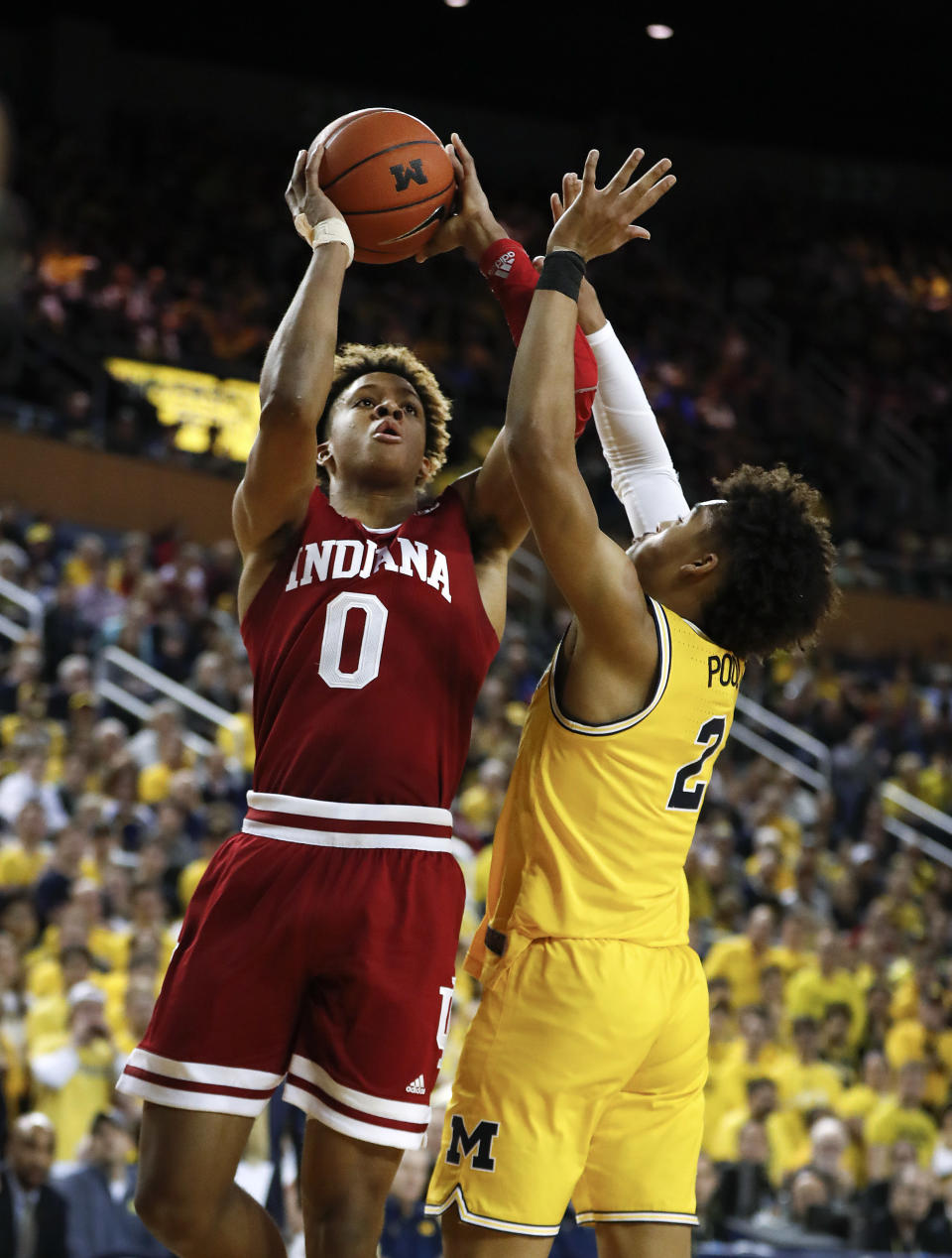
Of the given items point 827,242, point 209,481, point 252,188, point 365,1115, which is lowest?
point 365,1115

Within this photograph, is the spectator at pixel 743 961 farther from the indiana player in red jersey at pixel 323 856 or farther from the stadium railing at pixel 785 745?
the indiana player in red jersey at pixel 323 856

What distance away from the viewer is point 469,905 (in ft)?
28.0

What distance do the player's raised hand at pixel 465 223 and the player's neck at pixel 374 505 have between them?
519 millimetres

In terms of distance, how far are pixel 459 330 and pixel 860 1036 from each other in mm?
9532

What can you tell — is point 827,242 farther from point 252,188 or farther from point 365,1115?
point 365,1115

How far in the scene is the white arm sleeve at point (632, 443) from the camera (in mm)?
3637

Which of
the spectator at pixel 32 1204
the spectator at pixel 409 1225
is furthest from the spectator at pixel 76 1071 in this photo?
the spectator at pixel 409 1225

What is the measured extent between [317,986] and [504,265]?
1513 mm

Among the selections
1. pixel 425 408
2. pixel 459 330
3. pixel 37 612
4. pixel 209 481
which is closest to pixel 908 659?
pixel 459 330

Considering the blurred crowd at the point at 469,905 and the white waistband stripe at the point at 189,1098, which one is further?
the blurred crowd at the point at 469,905

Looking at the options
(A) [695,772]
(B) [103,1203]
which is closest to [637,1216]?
(A) [695,772]

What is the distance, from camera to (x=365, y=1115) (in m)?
3.00

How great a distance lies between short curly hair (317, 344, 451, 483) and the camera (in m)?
3.57

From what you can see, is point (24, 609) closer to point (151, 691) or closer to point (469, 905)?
point (151, 691)
